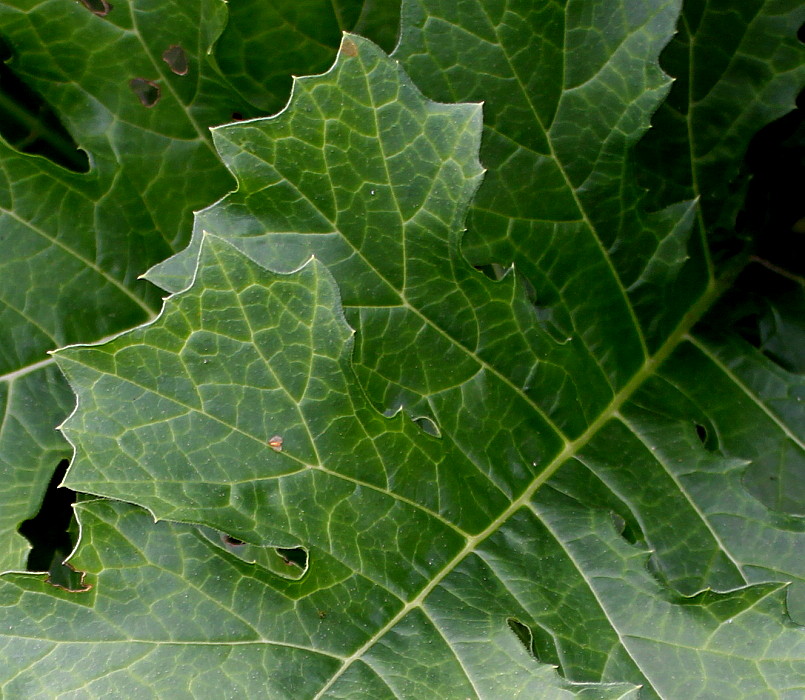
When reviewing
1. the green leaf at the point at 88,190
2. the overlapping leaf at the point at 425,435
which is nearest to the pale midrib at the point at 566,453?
the overlapping leaf at the point at 425,435

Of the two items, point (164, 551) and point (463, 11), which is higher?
point (463, 11)

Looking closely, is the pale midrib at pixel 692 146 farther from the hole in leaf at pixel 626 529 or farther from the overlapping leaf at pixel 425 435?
the hole in leaf at pixel 626 529

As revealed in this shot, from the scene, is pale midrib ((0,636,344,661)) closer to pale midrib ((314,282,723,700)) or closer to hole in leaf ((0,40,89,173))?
pale midrib ((314,282,723,700))

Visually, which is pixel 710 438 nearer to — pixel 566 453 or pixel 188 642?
pixel 566 453

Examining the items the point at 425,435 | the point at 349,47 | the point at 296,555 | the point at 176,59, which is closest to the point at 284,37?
the point at 176,59

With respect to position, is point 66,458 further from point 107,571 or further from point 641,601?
point 641,601

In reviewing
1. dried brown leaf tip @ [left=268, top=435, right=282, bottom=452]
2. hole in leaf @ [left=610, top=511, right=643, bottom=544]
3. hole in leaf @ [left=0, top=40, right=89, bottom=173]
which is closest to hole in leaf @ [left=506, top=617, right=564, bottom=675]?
hole in leaf @ [left=610, top=511, right=643, bottom=544]

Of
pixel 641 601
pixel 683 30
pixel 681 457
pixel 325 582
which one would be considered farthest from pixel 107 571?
pixel 683 30
